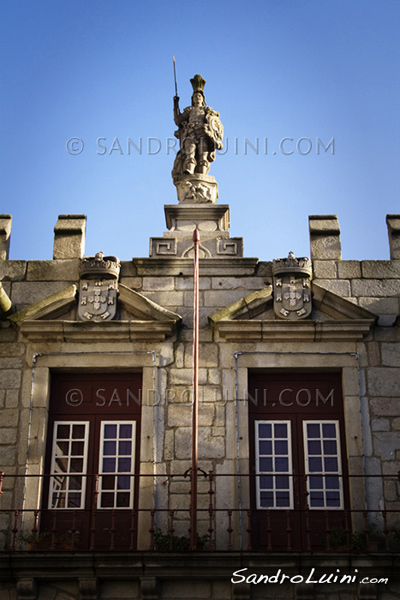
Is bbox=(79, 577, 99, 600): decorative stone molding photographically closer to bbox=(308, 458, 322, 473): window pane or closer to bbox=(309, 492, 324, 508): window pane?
bbox=(309, 492, 324, 508): window pane

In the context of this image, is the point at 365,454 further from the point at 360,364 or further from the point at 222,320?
the point at 222,320

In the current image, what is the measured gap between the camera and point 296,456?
39.9ft

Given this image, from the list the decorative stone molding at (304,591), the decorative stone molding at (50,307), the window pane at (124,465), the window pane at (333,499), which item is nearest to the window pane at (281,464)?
the window pane at (333,499)

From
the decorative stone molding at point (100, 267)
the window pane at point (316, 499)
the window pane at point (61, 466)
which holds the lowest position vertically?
the window pane at point (316, 499)

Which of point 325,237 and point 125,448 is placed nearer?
point 125,448

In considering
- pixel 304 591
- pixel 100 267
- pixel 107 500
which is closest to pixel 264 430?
pixel 107 500

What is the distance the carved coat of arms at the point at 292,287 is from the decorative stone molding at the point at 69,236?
101 inches

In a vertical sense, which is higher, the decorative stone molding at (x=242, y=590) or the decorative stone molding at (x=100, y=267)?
the decorative stone molding at (x=100, y=267)

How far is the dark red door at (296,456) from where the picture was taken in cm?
1172

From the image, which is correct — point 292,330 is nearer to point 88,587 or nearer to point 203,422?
point 203,422

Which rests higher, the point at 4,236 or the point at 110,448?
the point at 4,236

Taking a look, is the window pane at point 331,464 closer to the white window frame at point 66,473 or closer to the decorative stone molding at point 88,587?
the white window frame at point 66,473

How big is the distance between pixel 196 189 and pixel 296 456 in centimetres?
406

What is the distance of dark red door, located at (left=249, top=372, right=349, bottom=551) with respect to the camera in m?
11.7
